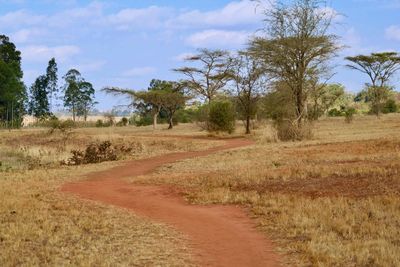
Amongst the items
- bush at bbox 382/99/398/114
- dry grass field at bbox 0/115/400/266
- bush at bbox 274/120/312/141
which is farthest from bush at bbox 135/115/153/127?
dry grass field at bbox 0/115/400/266

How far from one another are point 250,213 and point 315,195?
2016 mm

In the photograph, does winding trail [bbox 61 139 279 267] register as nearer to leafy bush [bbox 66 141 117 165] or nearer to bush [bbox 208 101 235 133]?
leafy bush [bbox 66 141 117 165]

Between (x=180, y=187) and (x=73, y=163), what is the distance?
9.01 m

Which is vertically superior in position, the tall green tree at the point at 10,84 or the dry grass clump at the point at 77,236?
the tall green tree at the point at 10,84

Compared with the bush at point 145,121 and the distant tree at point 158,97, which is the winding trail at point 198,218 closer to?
the distant tree at point 158,97

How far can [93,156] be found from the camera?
22.3 metres

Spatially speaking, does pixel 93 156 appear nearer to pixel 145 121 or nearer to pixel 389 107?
pixel 145 121

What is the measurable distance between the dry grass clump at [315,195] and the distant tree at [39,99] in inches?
2122

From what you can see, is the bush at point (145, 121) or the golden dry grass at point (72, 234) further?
the bush at point (145, 121)

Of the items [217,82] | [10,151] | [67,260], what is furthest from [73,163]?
[217,82]

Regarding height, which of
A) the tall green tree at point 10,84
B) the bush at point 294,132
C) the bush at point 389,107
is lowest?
the bush at point 294,132

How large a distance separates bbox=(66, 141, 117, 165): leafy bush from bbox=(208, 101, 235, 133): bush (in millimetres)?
16739

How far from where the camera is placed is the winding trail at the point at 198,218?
7.65m

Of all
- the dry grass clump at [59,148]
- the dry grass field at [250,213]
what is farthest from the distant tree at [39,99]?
the dry grass field at [250,213]
